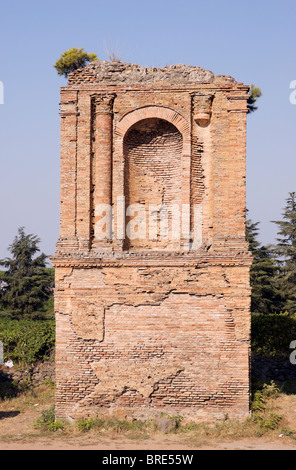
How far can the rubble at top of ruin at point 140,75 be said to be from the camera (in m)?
11.3

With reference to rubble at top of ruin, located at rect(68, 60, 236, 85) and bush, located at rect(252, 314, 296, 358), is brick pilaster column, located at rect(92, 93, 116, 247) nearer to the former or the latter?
A: rubble at top of ruin, located at rect(68, 60, 236, 85)

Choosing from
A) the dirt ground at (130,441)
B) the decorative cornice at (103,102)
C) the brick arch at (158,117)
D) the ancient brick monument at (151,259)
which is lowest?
the dirt ground at (130,441)

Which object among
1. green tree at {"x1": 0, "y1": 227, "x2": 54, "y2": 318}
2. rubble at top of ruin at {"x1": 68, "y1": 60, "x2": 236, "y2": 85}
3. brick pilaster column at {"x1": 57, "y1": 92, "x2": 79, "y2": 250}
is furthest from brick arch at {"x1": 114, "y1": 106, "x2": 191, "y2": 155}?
green tree at {"x1": 0, "y1": 227, "x2": 54, "y2": 318}

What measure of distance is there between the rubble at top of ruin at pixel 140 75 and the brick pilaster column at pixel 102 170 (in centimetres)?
44

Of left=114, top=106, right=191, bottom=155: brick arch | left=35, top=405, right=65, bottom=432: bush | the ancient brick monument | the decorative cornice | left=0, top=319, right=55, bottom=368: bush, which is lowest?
left=35, top=405, right=65, bottom=432: bush

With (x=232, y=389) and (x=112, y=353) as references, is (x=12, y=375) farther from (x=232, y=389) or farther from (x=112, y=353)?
(x=232, y=389)

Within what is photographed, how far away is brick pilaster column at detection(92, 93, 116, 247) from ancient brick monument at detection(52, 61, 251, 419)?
0.07ft

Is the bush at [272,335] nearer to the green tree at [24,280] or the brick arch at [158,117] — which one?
the brick arch at [158,117]

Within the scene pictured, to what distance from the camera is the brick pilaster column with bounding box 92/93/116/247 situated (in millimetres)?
11258

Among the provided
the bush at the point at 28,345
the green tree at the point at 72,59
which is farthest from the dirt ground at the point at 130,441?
the green tree at the point at 72,59

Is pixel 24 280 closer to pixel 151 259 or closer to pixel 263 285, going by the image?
pixel 263 285

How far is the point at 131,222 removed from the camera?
38.4 ft

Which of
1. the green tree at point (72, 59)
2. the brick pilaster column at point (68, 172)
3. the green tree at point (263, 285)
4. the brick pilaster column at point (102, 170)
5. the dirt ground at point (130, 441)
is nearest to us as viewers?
the dirt ground at point (130, 441)
